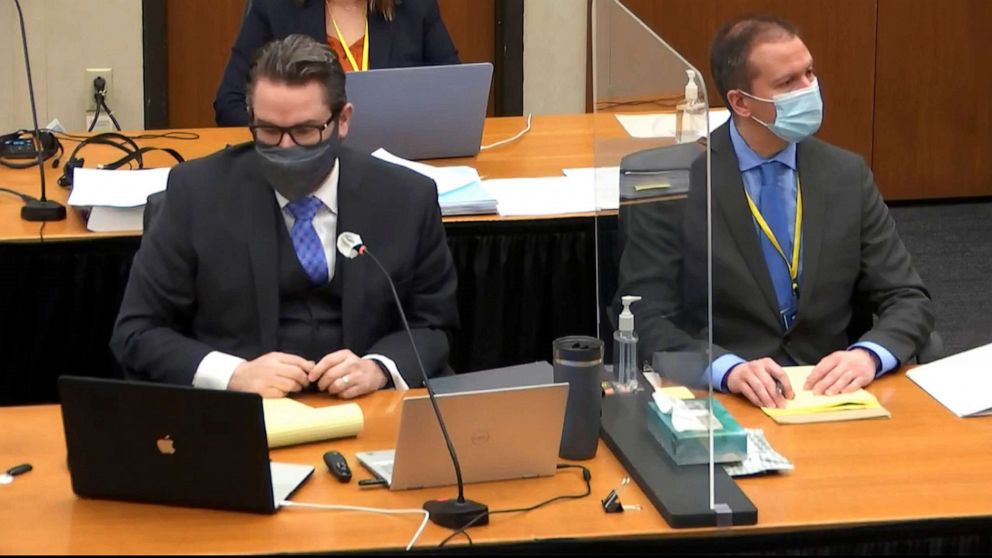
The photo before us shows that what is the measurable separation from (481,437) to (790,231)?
120 cm

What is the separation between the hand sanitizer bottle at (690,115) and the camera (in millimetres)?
2146

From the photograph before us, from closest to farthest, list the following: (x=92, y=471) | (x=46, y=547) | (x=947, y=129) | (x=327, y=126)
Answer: (x=46, y=547) < (x=92, y=471) < (x=327, y=126) < (x=947, y=129)

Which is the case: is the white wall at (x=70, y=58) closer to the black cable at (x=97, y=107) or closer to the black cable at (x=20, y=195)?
the black cable at (x=97, y=107)

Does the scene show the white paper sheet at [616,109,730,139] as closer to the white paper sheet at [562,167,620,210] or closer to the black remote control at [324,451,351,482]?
the white paper sheet at [562,167,620,210]

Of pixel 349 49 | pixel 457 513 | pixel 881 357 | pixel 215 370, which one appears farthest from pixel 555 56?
pixel 457 513

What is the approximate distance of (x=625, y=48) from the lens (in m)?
2.62

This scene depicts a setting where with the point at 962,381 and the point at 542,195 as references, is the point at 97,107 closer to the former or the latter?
the point at 542,195

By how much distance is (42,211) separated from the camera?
374 centimetres

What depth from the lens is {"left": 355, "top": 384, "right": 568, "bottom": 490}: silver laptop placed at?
2277 millimetres

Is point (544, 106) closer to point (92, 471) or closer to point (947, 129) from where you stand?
point (947, 129)

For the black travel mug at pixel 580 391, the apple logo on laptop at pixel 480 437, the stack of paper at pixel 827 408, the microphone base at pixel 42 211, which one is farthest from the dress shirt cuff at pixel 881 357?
the microphone base at pixel 42 211

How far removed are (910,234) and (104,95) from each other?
11.6 ft

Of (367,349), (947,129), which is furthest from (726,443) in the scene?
(947,129)

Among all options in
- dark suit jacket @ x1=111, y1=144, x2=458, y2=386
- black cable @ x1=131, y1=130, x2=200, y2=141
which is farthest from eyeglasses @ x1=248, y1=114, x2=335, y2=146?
black cable @ x1=131, y1=130, x2=200, y2=141
